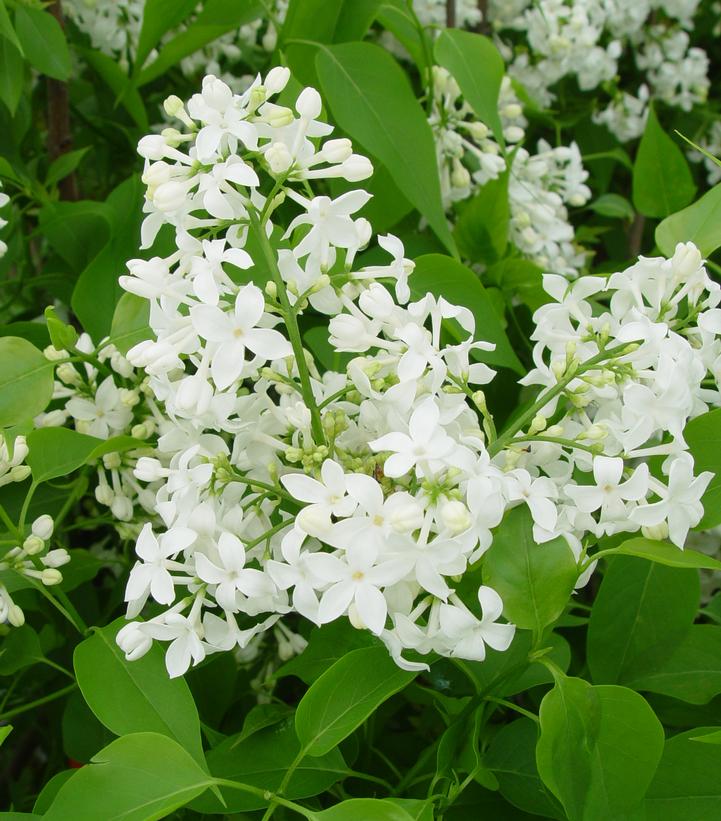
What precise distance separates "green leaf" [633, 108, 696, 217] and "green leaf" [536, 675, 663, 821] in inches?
31.9

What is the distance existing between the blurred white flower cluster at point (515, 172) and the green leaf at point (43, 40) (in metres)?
0.46

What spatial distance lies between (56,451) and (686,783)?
58cm

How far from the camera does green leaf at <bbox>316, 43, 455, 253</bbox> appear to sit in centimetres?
102

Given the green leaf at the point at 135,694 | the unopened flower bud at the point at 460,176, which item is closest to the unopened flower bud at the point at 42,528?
the green leaf at the point at 135,694

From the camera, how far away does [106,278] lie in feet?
3.39

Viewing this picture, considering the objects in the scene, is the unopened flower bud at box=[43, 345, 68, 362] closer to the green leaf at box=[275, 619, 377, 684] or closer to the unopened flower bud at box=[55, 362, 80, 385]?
the unopened flower bud at box=[55, 362, 80, 385]

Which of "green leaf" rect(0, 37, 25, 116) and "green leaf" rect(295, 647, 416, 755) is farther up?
"green leaf" rect(0, 37, 25, 116)

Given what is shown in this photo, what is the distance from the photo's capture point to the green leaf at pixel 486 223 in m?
1.16

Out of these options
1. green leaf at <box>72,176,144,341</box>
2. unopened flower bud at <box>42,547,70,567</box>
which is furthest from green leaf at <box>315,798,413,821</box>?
green leaf at <box>72,176,144,341</box>

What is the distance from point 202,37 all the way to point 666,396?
0.80m

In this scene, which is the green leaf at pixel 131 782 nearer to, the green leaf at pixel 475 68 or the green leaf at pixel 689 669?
the green leaf at pixel 689 669

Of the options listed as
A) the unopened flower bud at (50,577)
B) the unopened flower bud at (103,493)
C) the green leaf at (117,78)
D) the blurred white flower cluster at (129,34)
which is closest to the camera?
the unopened flower bud at (50,577)

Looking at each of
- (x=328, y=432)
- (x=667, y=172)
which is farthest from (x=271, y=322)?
(x=667, y=172)

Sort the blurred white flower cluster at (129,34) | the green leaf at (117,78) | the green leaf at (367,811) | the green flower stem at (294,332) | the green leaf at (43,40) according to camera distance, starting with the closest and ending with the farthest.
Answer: the green leaf at (367,811) → the green flower stem at (294,332) → the green leaf at (43,40) → the green leaf at (117,78) → the blurred white flower cluster at (129,34)
